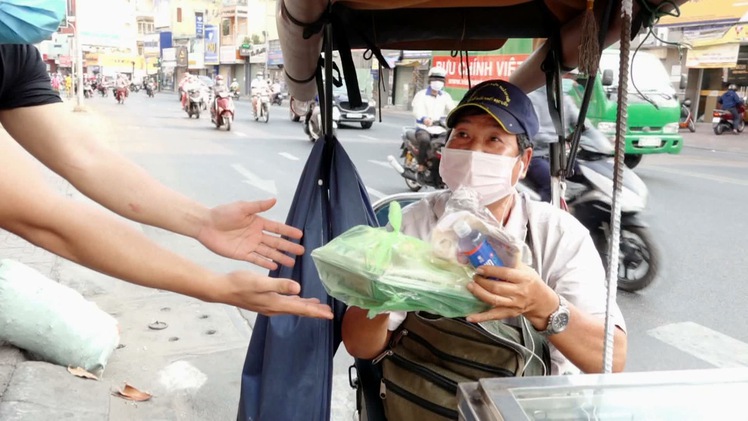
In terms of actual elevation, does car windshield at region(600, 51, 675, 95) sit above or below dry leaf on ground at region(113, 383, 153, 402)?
above

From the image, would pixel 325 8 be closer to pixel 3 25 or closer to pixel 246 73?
pixel 3 25

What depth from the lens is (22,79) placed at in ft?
5.66

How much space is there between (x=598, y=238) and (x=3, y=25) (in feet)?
14.0

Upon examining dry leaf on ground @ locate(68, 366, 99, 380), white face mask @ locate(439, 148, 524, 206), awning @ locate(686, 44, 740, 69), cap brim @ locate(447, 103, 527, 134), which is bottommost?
dry leaf on ground @ locate(68, 366, 99, 380)

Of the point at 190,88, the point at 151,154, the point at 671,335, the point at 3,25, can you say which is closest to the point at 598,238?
the point at 671,335

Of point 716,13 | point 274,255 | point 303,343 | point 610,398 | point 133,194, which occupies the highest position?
point 716,13

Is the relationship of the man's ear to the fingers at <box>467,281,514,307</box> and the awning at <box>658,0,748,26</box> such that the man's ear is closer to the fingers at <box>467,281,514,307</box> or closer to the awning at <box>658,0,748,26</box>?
the fingers at <box>467,281,514,307</box>

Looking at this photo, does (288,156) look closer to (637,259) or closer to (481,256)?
(637,259)

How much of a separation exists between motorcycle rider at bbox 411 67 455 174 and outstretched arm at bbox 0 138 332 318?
614 cm

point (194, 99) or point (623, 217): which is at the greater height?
point (194, 99)

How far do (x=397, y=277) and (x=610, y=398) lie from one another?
A: 0.45m

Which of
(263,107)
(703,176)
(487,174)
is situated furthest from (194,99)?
(487,174)

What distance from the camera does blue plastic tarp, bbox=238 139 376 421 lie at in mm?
1551

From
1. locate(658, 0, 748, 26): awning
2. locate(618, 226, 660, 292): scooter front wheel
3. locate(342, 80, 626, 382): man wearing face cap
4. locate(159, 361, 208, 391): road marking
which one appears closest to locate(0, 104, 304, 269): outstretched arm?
locate(342, 80, 626, 382): man wearing face cap
